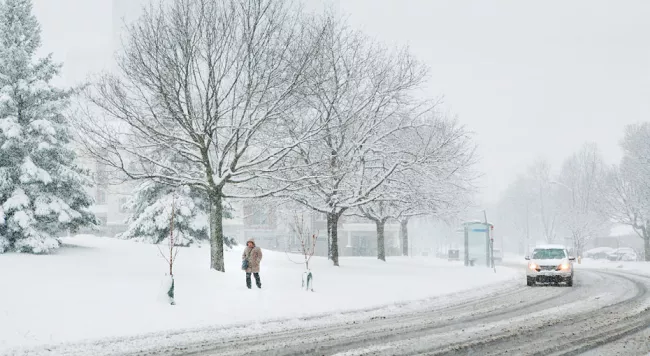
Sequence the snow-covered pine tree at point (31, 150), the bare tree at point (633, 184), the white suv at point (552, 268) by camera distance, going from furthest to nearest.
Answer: the bare tree at point (633, 184), the white suv at point (552, 268), the snow-covered pine tree at point (31, 150)

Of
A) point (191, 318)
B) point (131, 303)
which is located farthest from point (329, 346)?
point (131, 303)

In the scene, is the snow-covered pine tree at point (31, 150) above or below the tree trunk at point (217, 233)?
above

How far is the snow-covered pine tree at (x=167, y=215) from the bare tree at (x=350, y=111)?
19.5ft

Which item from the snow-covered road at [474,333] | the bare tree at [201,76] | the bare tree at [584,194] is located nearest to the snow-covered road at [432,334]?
the snow-covered road at [474,333]

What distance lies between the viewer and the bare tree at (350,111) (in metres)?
23.9

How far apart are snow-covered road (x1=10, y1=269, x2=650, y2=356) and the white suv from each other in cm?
616

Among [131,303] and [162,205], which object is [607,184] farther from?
[131,303]

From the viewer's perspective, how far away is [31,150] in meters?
19.8

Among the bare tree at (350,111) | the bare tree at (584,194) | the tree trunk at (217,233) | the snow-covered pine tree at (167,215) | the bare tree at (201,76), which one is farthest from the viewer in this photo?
the bare tree at (584,194)

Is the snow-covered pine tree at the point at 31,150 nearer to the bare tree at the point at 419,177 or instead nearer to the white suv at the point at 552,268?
the bare tree at the point at 419,177

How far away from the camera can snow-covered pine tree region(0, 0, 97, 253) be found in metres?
18.8

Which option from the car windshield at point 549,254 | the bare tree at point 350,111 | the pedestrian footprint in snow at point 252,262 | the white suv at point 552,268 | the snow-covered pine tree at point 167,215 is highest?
the bare tree at point 350,111

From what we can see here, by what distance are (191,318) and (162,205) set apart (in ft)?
54.1

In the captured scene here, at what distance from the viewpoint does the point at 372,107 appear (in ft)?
81.3
